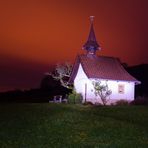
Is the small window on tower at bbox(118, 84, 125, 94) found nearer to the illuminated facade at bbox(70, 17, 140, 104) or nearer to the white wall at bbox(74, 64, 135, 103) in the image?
the illuminated facade at bbox(70, 17, 140, 104)

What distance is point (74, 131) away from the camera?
22.2 metres

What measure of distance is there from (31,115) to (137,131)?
892 centimetres

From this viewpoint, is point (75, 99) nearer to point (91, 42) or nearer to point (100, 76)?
point (100, 76)

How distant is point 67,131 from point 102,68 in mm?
32694

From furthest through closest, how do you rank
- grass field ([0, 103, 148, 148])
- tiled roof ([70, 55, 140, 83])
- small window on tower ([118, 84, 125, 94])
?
small window on tower ([118, 84, 125, 94]) → tiled roof ([70, 55, 140, 83]) → grass field ([0, 103, 148, 148])

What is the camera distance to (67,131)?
72.7 feet

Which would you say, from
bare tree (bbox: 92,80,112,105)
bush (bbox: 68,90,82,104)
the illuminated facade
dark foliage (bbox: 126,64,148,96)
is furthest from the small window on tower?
dark foliage (bbox: 126,64,148,96)

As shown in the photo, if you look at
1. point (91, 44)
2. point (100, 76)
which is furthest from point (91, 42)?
point (100, 76)

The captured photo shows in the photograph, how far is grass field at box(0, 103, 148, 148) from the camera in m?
18.3

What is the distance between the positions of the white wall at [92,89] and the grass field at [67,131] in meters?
21.3

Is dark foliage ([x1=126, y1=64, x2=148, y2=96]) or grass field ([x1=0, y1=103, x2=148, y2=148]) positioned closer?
grass field ([x1=0, y1=103, x2=148, y2=148])

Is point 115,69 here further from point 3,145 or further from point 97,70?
point 3,145

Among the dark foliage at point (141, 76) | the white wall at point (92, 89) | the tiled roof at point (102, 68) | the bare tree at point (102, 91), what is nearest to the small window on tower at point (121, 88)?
the white wall at point (92, 89)

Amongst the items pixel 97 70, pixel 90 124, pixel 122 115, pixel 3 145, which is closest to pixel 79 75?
pixel 97 70
